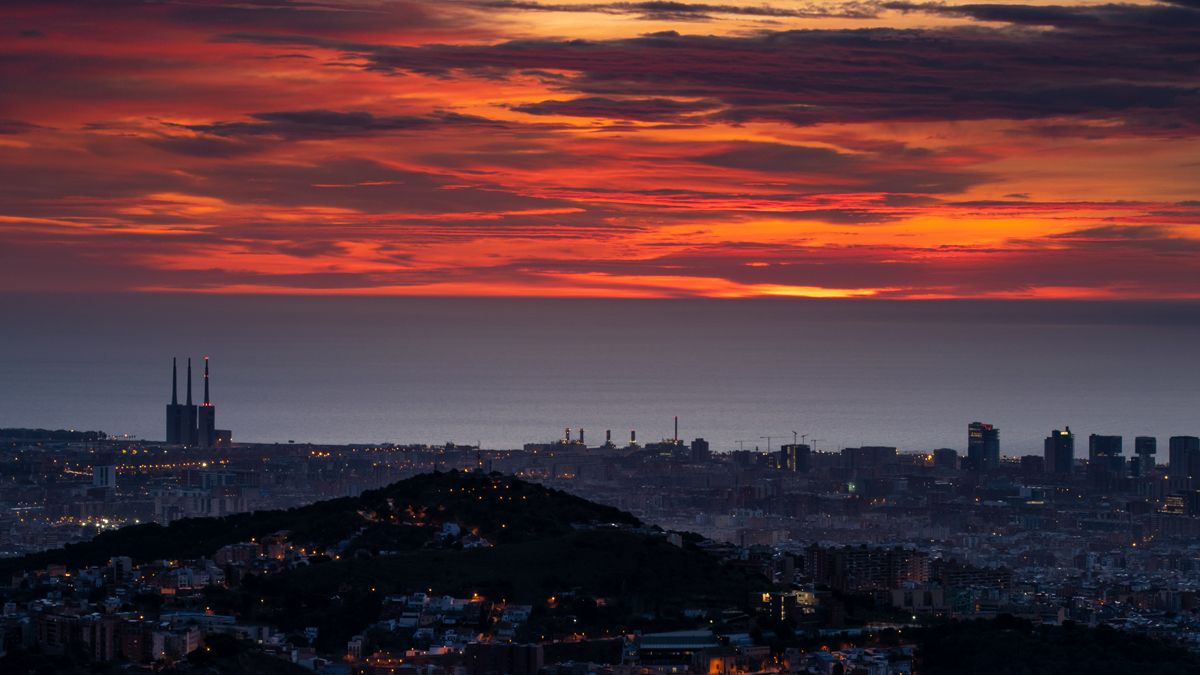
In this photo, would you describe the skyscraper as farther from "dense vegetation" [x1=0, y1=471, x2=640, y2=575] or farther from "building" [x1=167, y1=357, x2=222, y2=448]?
"dense vegetation" [x1=0, y1=471, x2=640, y2=575]

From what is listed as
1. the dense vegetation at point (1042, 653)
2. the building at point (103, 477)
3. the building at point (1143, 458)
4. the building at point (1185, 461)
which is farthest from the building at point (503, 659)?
the building at point (1143, 458)

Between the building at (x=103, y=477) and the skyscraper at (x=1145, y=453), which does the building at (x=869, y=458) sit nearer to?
the skyscraper at (x=1145, y=453)

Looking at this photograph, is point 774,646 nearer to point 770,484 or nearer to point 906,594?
point 906,594

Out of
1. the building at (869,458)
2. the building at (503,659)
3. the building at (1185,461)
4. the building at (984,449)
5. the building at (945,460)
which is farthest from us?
the building at (869,458)

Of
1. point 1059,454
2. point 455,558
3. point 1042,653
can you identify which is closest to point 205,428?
point 1059,454

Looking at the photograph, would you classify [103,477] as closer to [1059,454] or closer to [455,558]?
[1059,454]

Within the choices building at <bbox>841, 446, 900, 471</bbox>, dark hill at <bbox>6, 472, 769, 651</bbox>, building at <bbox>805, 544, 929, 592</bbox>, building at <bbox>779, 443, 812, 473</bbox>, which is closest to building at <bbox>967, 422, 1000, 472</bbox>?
building at <bbox>841, 446, 900, 471</bbox>
